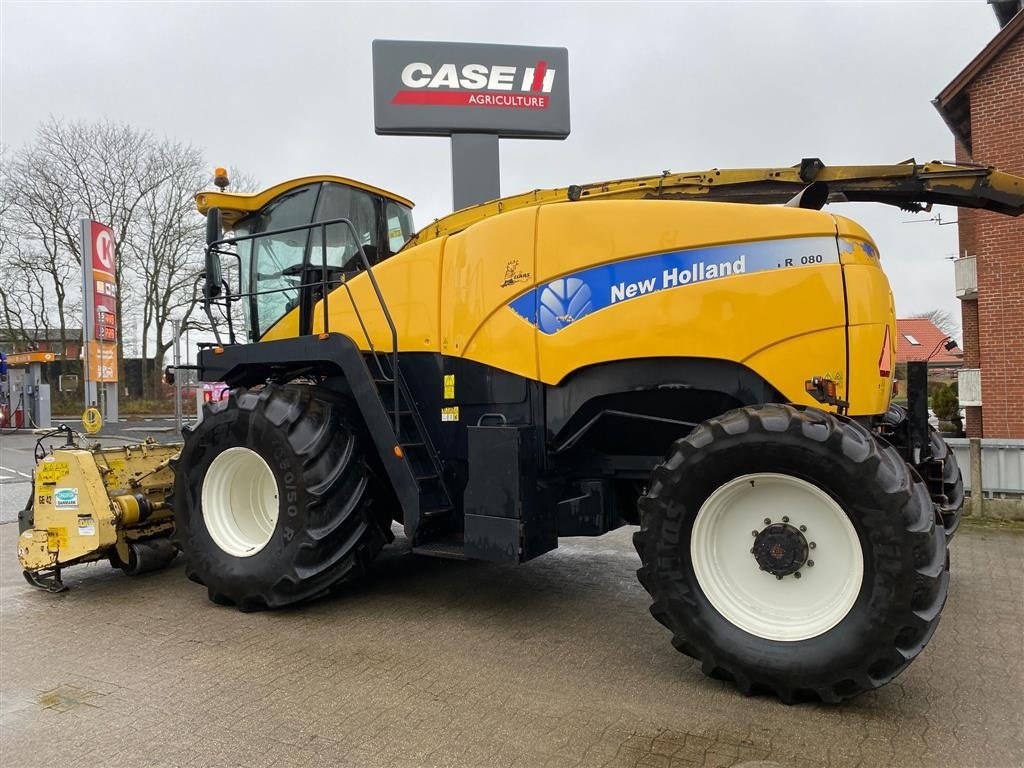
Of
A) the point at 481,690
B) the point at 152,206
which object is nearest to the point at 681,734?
the point at 481,690

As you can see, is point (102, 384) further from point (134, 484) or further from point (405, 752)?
point (405, 752)

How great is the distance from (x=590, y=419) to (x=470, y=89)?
429 inches

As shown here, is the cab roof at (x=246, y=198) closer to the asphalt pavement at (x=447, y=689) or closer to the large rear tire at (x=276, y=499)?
the large rear tire at (x=276, y=499)

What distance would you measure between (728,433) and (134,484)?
4.50 m

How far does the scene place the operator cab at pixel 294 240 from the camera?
5285 mm

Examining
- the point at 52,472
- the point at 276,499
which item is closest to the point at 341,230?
the point at 276,499

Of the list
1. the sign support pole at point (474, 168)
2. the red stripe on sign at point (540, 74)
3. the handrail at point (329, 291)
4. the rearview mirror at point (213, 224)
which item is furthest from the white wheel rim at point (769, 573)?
the red stripe on sign at point (540, 74)

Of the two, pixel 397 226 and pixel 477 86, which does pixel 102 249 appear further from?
pixel 397 226

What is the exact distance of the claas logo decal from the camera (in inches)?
521

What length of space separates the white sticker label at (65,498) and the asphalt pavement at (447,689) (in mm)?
675

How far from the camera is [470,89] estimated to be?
44.0ft

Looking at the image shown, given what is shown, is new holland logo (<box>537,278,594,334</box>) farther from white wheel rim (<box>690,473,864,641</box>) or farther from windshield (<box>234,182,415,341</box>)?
windshield (<box>234,182,415,341</box>)

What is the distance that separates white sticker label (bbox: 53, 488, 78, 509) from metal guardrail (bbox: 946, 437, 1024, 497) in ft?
26.3

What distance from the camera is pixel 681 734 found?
116 inches
